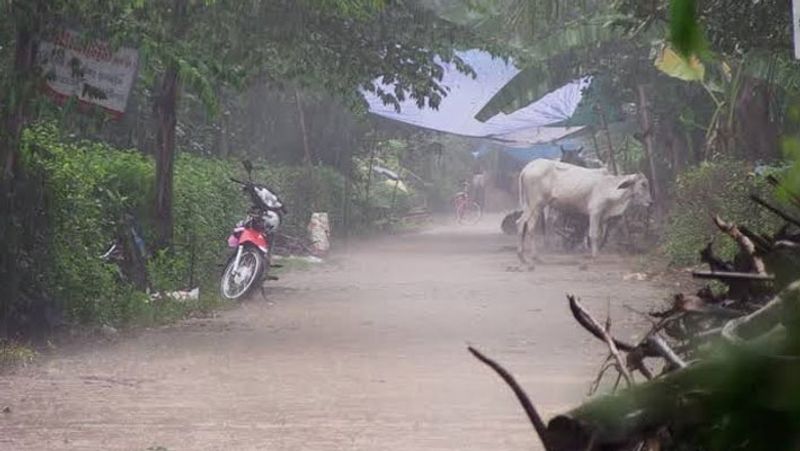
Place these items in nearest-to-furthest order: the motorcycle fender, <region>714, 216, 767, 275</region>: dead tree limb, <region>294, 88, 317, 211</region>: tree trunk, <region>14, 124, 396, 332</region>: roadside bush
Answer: <region>714, 216, 767, 275</region>: dead tree limb → <region>14, 124, 396, 332</region>: roadside bush → the motorcycle fender → <region>294, 88, 317, 211</region>: tree trunk

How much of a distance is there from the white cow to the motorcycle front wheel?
6.91m

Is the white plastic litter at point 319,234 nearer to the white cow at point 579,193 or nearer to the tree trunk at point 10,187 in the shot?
the white cow at point 579,193

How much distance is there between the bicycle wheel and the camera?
1594 inches

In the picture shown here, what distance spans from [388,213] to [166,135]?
1961 centimetres

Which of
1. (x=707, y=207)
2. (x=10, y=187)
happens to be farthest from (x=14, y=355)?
(x=707, y=207)

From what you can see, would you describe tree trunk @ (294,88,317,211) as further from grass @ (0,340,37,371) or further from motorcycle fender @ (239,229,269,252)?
grass @ (0,340,37,371)

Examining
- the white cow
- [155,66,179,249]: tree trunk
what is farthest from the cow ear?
[155,66,179,249]: tree trunk

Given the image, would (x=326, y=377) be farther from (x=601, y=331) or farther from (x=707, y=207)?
(x=707, y=207)

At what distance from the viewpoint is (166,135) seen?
42.5 feet

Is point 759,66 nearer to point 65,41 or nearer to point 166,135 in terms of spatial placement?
point 166,135

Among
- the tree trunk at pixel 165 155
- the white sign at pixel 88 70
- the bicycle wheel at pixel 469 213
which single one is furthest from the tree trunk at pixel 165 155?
the bicycle wheel at pixel 469 213

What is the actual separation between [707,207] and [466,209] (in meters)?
27.2

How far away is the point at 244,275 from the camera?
13.3 m

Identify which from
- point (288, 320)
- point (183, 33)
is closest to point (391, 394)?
point (288, 320)
